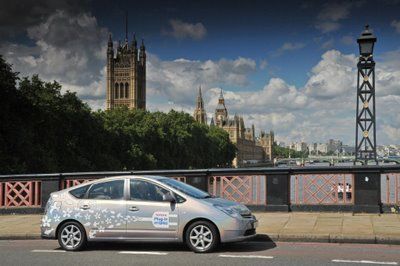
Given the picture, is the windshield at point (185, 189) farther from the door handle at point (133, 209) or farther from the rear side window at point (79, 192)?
the rear side window at point (79, 192)

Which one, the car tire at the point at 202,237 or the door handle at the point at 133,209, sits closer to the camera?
the car tire at the point at 202,237

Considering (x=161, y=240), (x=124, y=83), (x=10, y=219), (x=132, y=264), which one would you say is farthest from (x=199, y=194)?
(x=124, y=83)

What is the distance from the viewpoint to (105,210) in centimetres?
1183

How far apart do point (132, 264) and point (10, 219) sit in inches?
368

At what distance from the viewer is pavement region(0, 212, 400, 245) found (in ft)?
40.1

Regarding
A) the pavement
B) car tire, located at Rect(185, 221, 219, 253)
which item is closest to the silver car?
car tire, located at Rect(185, 221, 219, 253)

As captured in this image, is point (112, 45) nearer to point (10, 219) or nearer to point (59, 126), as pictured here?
point (59, 126)

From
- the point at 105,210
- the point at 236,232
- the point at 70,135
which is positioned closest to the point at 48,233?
the point at 105,210

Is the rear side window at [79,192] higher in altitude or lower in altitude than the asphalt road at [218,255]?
higher

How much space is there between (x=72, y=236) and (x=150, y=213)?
5.92 ft

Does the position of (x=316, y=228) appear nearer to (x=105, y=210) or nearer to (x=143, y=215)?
(x=143, y=215)

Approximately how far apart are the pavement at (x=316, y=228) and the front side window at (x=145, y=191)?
256cm

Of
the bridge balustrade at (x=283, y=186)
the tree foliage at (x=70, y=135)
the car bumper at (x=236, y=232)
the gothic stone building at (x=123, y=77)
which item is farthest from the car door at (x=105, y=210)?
the gothic stone building at (x=123, y=77)

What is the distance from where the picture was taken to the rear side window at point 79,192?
12227mm
